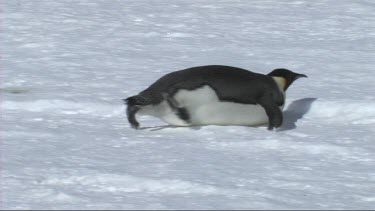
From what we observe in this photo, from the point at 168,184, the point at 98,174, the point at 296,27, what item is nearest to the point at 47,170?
the point at 98,174

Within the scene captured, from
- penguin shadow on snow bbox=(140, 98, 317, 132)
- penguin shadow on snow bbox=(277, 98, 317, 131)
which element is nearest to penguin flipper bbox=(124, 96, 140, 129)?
penguin shadow on snow bbox=(140, 98, 317, 132)

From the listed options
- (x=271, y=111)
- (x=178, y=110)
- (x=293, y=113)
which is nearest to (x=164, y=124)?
(x=178, y=110)

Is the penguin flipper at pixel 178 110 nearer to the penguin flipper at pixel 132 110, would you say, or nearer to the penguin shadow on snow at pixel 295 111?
the penguin flipper at pixel 132 110

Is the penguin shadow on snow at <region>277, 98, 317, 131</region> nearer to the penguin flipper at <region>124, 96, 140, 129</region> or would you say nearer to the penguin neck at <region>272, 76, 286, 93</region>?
the penguin neck at <region>272, 76, 286, 93</region>

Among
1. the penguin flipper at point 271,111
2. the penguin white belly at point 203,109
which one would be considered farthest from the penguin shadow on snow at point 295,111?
the penguin white belly at point 203,109

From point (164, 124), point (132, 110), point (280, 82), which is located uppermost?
point (280, 82)

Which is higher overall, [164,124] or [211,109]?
[211,109]

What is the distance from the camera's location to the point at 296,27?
8078mm

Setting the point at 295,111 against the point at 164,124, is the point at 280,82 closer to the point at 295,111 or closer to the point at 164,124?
the point at 295,111

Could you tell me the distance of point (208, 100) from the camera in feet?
17.2

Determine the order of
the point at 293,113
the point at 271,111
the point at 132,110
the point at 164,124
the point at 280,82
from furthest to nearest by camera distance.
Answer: the point at 293,113, the point at 280,82, the point at 164,124, the point at 271,111, the point at 132,110

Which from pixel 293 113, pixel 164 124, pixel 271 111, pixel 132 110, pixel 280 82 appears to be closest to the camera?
pixel 132 110

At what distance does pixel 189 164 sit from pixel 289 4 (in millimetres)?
4396

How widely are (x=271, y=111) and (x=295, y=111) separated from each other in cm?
50
